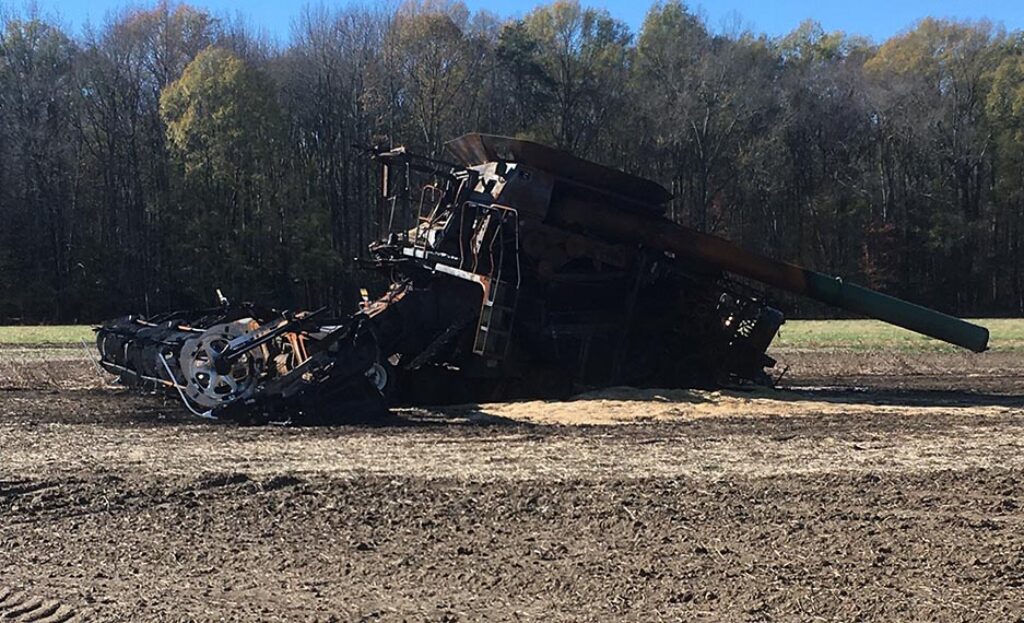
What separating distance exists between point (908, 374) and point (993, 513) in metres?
13.2

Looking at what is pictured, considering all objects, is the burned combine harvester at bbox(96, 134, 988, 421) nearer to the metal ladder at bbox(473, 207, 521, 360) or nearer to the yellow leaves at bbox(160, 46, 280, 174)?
the metal ladder at bbox(473, 207, 521, 360)

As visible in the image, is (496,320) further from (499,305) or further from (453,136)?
(453,136)

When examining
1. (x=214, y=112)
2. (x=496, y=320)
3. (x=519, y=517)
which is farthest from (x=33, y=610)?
(x=214, y=112)

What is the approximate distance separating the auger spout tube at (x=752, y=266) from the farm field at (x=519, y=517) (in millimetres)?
3121

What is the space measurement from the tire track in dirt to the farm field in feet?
0.05

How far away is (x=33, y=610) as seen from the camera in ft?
15.9

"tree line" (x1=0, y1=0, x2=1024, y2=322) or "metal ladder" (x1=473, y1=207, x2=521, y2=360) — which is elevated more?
"tree line" (x1=0, y1=0, x2=1024, y2=322)

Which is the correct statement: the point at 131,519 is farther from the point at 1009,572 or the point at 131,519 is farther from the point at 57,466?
the point at 1009,572

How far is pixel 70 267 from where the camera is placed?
1809 inches

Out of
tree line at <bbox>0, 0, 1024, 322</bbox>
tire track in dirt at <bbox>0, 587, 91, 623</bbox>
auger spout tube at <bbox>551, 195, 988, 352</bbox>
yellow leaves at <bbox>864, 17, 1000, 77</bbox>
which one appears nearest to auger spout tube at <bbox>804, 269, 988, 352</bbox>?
auger spout tube at <bbox>551, 195, 988, 352</bbox>

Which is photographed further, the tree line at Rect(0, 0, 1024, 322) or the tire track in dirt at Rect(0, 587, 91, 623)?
the tree line at Rect(0, 0, 1024, 322)

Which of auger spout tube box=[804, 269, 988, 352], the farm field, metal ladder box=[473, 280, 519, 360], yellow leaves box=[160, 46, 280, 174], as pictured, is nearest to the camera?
the farm field

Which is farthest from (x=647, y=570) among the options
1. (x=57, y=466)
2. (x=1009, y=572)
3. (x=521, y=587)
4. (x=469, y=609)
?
(x=57, y=466)

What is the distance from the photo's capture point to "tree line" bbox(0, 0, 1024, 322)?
1828 inches
